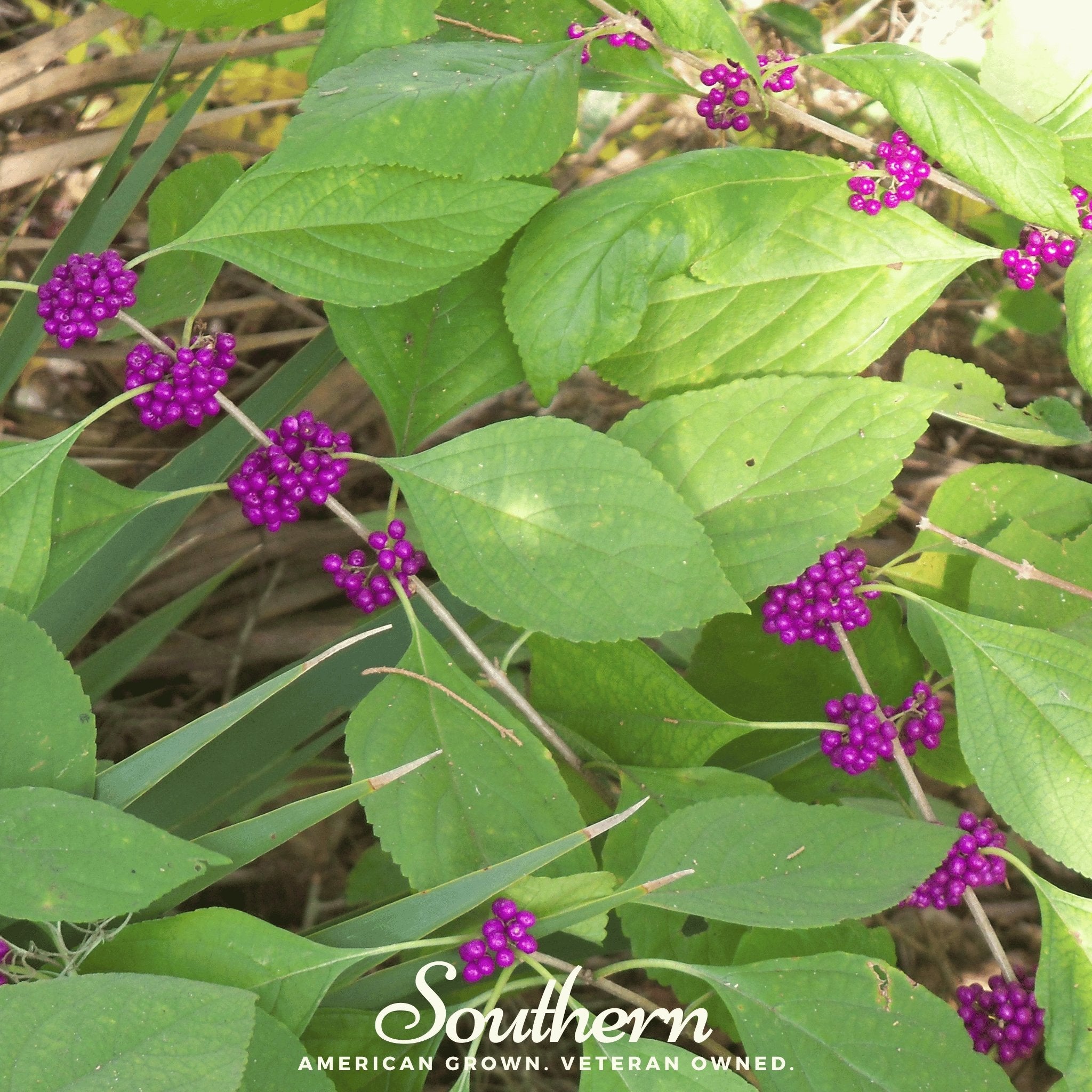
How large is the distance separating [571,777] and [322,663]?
0.36 m

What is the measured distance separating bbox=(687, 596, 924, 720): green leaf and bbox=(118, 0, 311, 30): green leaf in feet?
2.88

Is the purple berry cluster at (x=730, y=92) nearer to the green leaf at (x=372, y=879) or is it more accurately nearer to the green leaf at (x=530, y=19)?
the green leaf at (x=530, y=19)

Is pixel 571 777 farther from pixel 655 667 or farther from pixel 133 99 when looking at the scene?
pixel 133 99

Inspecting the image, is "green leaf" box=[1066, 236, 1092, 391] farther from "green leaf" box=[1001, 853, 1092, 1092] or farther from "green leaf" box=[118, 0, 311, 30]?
"green leaf" box=[118, 0, 311, 30]

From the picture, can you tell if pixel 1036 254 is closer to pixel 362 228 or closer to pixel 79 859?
pixel 362 228

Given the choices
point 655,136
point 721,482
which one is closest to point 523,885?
point 721,482

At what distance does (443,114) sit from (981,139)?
0.52 metres

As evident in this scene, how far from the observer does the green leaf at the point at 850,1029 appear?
100cm

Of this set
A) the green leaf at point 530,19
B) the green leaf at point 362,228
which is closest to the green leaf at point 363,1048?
the green leaf at point 362,228

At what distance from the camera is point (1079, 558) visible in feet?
3.99

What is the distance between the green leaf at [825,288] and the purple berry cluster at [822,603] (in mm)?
218

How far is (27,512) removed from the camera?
3.58 ft

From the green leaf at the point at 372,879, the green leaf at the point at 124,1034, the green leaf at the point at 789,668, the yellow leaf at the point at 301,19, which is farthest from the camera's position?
the yellow leaf at the point at 301,19

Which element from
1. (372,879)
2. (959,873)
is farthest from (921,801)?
(372,879)
